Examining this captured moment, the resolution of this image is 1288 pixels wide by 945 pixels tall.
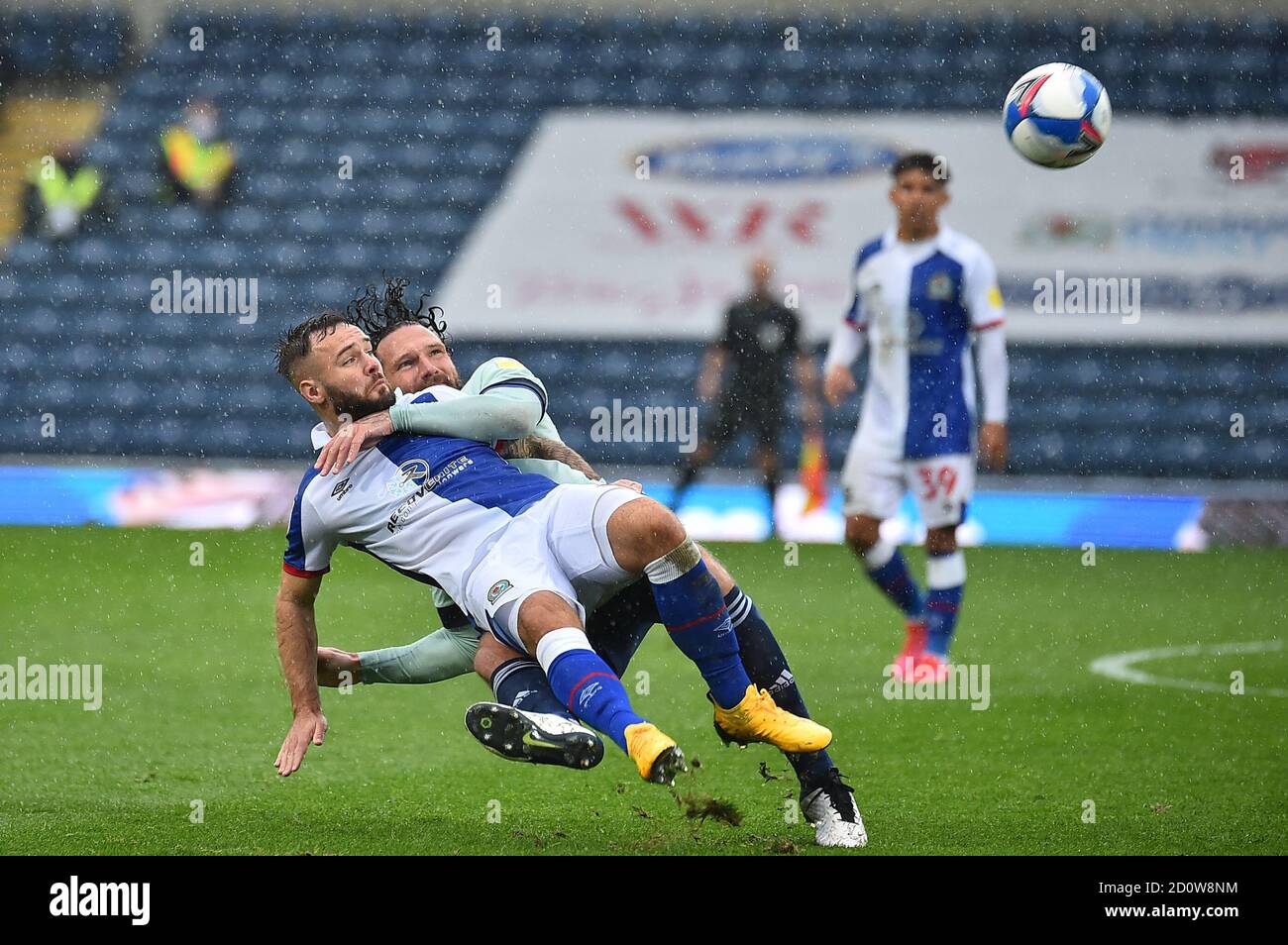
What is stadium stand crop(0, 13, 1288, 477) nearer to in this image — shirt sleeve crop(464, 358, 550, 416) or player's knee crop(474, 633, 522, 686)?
shirt sleeve crop(464, 358, 550, 416)

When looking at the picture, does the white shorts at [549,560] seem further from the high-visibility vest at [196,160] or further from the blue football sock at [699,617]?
the high-visibility vest at [196,160]

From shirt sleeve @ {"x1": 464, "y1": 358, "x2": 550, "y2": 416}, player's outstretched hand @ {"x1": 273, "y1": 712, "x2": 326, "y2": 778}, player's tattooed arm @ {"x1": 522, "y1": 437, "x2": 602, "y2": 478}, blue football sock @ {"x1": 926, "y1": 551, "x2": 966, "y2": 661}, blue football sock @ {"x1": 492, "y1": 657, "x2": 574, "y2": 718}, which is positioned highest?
shirt sleeve @ {"x1": 464, "y1": 358, "x2": 550, "y2": 416}

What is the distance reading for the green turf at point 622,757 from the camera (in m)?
4.50

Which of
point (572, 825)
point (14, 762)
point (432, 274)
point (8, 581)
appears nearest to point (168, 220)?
point (432, 274)

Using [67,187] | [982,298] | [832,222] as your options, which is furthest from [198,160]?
[982,298]

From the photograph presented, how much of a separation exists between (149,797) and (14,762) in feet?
2.29

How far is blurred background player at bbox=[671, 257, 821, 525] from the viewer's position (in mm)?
12125

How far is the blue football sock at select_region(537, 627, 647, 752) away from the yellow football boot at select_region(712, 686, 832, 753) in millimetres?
331

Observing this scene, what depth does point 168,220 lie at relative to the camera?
14.9 metres

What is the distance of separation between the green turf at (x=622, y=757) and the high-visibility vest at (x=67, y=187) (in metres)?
6.17

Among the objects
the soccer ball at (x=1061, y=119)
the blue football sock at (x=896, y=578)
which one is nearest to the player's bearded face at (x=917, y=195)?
the blue football sock at (x=896, y=578)

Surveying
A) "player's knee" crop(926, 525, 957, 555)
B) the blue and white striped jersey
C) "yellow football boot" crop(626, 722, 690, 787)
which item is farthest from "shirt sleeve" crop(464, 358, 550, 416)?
"player's knee" crop(926, 525, 957, 555)

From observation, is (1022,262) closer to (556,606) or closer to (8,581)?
(8,581)

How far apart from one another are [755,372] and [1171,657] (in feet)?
17.5
